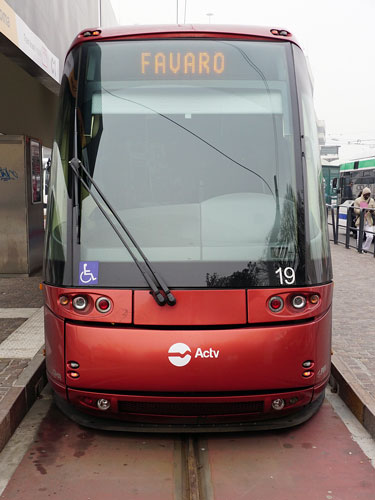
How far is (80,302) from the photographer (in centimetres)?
390

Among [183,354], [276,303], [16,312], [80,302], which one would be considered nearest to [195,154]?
[276,303]

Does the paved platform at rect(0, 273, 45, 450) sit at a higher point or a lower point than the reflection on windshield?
lower

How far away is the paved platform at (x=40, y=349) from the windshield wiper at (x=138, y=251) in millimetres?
1480

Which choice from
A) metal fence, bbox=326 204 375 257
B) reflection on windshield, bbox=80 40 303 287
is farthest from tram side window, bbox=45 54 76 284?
metal fence, bbox=326 204 375 257

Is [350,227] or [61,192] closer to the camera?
[61,192]

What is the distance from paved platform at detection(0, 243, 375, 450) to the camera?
4.52 meters

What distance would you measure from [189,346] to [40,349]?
2607 mm

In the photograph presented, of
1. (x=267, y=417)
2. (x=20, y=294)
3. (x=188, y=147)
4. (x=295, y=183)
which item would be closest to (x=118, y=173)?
(x=188, y=147)

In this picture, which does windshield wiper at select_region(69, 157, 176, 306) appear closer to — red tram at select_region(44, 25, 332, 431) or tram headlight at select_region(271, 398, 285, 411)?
red tram at select_region(44, 25, 332, 431)

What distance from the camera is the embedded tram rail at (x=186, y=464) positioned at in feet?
11.4

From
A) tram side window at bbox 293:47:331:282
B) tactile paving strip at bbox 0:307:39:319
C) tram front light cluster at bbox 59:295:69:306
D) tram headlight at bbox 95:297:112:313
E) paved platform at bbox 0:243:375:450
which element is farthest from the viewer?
tactile paving strip at bbox 0:307:39:319

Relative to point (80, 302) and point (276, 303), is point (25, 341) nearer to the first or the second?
point (80, 302)

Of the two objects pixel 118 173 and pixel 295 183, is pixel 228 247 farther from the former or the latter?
pixel 118 173

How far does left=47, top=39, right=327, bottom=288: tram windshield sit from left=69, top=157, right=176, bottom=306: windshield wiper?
0.23 feet
